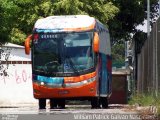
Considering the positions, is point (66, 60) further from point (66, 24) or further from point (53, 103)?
point (53, 103)

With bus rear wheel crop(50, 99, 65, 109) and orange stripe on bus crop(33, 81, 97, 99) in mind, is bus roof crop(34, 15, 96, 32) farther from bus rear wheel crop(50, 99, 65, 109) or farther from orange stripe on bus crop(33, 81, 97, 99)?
bus rear wheel crop(50, 99, 65, 109)

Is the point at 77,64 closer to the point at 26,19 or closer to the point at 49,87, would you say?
the point at 49,87

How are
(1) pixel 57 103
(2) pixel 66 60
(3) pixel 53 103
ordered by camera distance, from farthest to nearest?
(1) pixel 57 103, (3) pixel 53 103, (2) pixel 66 60

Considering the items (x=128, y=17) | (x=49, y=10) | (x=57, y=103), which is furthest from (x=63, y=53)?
(x=128, y=17)

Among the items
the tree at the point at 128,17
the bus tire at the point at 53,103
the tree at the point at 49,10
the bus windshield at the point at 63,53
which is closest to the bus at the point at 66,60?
the bus windshield at the point at 63,53

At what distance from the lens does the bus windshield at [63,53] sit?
2298 cm

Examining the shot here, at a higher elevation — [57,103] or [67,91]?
[67,91]

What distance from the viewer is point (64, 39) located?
23234 millimetres

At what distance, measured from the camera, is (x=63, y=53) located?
23.1 metres

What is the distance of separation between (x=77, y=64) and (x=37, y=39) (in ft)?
5.82

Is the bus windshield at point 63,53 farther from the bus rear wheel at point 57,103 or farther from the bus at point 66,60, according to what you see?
the bus rear wheel at point 57,103

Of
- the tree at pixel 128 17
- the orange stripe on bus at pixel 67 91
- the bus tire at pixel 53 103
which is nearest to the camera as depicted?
the orange stripe on bus at pixel 67 91

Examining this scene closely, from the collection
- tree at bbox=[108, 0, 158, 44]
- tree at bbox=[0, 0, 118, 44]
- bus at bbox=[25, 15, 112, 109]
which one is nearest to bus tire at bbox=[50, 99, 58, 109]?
bus at bbox=[25, 15, 112, 109]

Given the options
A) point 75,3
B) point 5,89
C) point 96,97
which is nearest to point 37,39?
point 96,97
